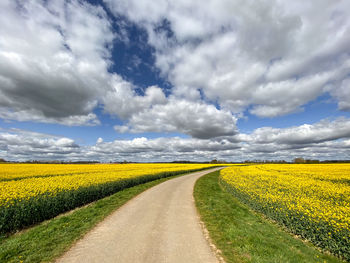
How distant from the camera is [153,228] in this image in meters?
7.43

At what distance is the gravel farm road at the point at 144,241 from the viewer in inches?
200

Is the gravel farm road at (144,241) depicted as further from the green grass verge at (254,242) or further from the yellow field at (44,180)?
the yellow field at (44,180)

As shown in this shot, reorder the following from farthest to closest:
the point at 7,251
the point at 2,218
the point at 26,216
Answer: the point at 26,216 → the point at 2,218 → the point at 7,251

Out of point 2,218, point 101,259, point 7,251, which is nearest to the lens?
point 101,259

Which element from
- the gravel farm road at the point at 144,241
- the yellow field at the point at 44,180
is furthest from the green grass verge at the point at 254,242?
the yellow field at the point at 44,180

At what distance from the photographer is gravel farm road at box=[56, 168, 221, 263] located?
5082 millimetres

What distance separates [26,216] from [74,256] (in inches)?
223

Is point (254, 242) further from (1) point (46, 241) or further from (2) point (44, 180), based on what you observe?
(2) point (44, 180)

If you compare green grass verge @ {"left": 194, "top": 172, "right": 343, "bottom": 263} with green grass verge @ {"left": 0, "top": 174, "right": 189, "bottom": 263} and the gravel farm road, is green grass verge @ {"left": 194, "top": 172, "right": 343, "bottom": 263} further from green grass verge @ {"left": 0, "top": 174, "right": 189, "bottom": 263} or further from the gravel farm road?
green grass verge @ {"left": 0, "top": 174, "right": 189, "bottom": 263}

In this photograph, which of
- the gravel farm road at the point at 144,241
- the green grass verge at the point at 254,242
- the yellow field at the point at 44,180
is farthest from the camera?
the yellow field at the point at 44,180

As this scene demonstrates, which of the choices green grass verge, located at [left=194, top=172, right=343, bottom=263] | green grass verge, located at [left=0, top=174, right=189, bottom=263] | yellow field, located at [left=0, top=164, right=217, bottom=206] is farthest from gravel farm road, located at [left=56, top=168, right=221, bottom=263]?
yellow field, located at [left=0, top=164, right=217, bottom=206]

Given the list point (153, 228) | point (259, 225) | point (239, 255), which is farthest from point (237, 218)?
point (153, 228)

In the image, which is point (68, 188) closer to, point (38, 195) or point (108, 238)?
point (38, 195)

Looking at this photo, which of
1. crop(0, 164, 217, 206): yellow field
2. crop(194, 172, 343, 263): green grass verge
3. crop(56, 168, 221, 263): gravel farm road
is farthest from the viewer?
crop(0, 164, 217, 206): yellow field
